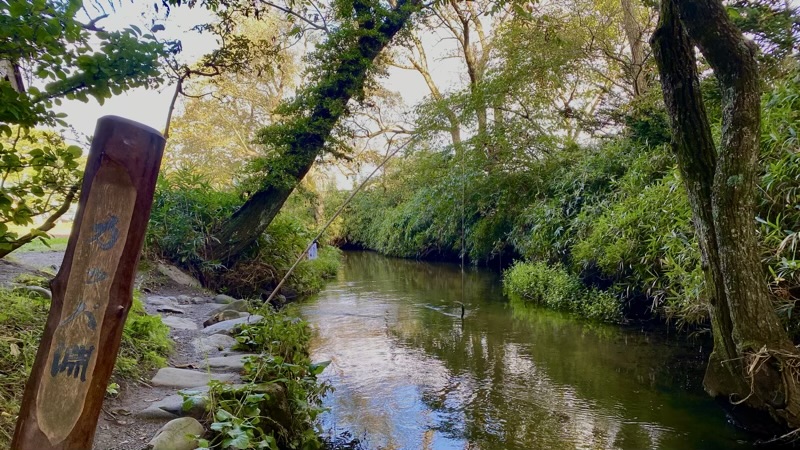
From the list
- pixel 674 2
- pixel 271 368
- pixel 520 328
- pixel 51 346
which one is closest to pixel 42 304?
pixel 271 368

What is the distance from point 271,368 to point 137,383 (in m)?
0.65

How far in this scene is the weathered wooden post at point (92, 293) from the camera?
108 centimetres

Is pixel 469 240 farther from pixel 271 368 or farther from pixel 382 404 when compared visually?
pixel 271 368

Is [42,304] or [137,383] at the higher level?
[42,304]

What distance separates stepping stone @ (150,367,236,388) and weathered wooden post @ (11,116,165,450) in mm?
1313

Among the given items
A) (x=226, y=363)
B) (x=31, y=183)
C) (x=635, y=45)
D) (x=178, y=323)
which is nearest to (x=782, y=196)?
(x=226, y=363)

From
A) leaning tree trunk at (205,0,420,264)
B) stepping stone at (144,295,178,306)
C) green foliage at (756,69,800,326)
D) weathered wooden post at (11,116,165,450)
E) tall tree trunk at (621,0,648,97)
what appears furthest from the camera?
tall tree trunk at (621,0,648,97)

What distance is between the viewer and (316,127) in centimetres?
573

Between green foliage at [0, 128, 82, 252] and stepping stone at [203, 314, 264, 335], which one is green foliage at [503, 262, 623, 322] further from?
green foliage at [0, 128, 82, 252]

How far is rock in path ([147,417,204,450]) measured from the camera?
170 cm

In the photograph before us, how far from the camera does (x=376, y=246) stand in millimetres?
16922

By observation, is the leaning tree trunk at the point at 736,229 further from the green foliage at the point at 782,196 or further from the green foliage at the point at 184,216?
the green foliage at the point at 184,216

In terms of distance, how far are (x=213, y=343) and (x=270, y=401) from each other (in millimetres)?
1184

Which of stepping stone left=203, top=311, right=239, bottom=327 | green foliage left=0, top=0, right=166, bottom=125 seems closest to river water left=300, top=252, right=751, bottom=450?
stepping stone left=203, top=311, right=239, bottom=327
